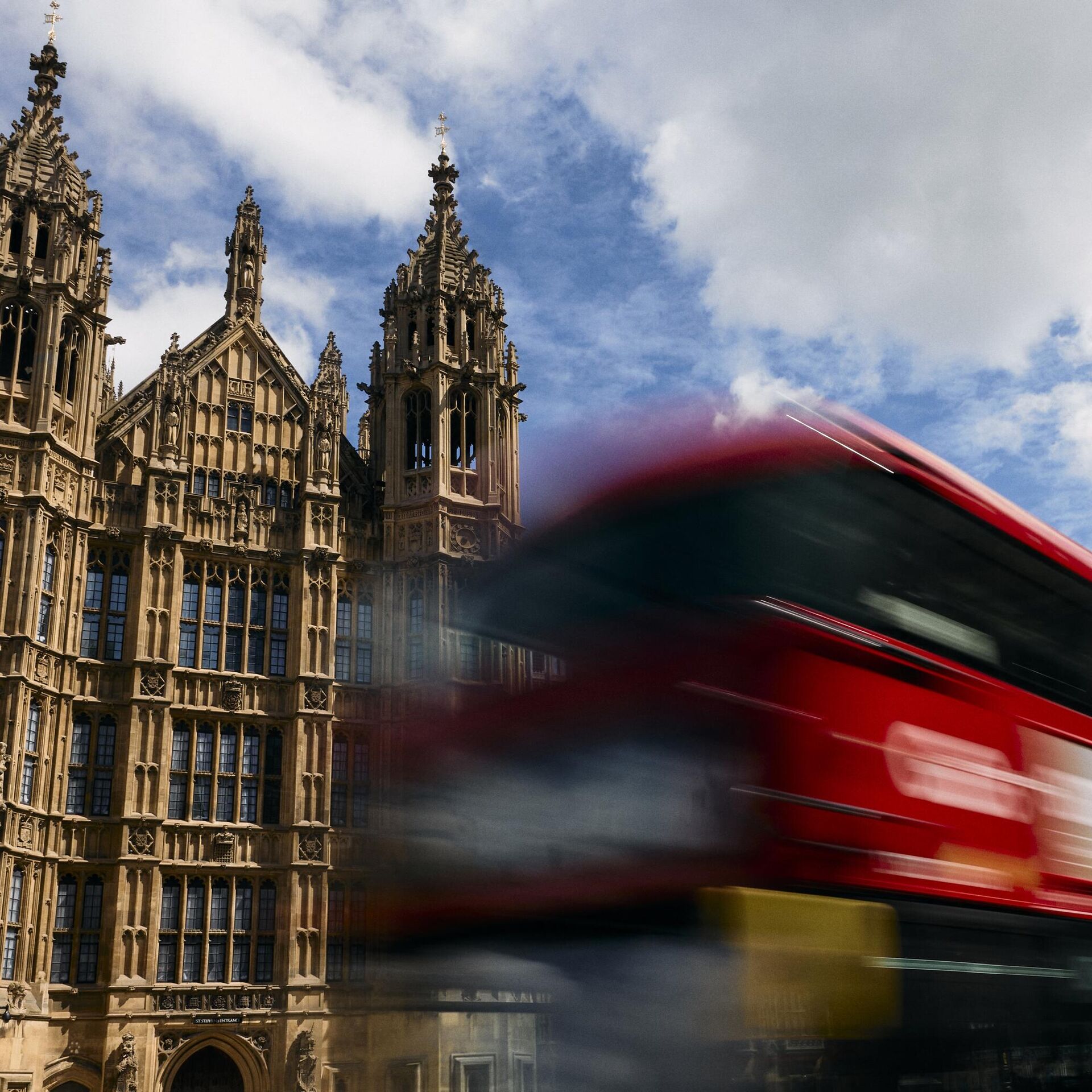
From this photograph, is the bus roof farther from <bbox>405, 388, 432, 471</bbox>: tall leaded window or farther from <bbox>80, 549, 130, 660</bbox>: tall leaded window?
<bbox>405, 388, 432, 471</bbox>: tall leaded window

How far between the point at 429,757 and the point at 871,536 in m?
3.78

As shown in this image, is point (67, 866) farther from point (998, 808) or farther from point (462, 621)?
point (998, 808)

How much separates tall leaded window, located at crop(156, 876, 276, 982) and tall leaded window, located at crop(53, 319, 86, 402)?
10.9 m

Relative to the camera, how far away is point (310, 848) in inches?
1027

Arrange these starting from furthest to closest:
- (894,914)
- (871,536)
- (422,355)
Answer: (422,355)
(871,536)
(894,914)

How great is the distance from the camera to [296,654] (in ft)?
89.7

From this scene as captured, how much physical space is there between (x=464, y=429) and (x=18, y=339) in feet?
33.9

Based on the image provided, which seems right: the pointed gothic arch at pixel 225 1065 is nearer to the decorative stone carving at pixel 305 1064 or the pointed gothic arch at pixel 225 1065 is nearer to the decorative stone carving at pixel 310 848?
the decorative stone carving at pixel 305 1064

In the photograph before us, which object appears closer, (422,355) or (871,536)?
(871,536)

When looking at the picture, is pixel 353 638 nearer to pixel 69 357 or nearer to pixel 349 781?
pixel 349 781

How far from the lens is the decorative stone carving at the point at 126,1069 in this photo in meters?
22.9

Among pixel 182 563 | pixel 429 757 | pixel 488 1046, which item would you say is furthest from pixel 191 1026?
pixel 429 757

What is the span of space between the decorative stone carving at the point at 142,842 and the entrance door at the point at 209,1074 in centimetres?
418

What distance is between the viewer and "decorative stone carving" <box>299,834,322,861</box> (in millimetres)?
26000
